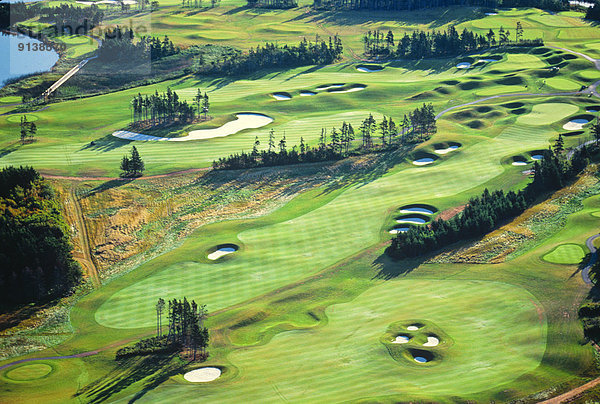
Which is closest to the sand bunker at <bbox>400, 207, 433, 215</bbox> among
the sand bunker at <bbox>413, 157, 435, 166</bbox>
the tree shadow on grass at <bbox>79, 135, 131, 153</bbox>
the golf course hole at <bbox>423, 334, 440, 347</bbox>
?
the sand bunker at <bbox>413, 157, 435, 166</bbox>

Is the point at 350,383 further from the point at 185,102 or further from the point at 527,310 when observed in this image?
the point at 185,102

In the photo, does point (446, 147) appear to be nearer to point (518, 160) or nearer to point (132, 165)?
point (518, 160)

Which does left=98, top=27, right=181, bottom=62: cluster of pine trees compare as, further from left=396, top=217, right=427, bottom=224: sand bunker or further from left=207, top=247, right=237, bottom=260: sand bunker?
left=396, top=217, right=427, bottom=224: sand bunker

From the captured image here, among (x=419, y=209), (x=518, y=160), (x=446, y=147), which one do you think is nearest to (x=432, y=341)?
(x=419, y=209)

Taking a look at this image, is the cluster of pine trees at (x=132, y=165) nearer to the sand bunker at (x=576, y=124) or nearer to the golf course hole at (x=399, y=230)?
the golf course hole at (x=399, y=230)

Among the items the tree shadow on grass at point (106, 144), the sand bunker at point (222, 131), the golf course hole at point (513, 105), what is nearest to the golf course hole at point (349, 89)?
the sand bunker at point (222, 131)

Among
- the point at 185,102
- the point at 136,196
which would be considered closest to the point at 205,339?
the point at 136,196
